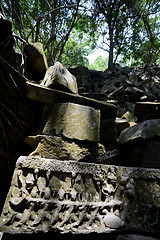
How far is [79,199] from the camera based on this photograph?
1.26 m

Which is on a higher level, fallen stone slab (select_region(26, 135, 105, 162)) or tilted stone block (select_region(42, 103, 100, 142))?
tilted stone block (select_region(42, 103, 100, 142))

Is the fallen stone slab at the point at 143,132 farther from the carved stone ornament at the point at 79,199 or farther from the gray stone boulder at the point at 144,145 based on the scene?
the carved stone ornament at the point at 79,199

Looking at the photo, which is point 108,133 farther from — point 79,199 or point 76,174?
point 79,199

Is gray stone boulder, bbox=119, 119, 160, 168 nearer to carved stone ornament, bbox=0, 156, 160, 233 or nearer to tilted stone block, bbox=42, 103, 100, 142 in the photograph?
carved stone ornament, bbox=0, 156, 160, 233

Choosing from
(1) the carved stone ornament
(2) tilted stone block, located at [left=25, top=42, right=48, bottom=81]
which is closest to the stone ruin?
(1) the carved stone ornament

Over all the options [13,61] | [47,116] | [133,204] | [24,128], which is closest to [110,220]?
[133,204]

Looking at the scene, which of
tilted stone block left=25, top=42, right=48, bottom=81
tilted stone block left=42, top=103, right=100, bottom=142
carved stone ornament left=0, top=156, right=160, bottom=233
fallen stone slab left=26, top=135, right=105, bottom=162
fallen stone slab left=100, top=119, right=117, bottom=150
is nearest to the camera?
carved stone ornament left=0, top=156, right=160, bottom=233

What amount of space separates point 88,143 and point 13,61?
137cm

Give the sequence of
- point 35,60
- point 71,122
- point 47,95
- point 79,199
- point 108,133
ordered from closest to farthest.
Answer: point 79,199 → point 71,122 → point 47,95 → point 108,133 → point 35,60

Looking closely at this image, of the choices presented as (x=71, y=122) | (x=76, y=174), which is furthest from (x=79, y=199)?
(x=71, y=122)

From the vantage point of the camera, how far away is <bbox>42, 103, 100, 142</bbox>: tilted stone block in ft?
5.69

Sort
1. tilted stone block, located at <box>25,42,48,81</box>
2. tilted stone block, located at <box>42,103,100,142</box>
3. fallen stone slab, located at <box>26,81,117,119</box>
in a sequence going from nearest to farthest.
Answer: tilted stone block, located at <box>42,103,100,142</box> < fallen stone slab, located at <box>26,81,117,119</box> < tilted stone block, located at <box>25,42,48,81</box>

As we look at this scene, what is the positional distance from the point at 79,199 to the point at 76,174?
0.18 metres

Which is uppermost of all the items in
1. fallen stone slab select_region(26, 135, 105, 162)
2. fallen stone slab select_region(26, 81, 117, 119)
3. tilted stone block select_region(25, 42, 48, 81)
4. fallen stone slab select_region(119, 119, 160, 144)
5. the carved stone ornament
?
tilted stone block select_region(25, 42, 48, 81)
